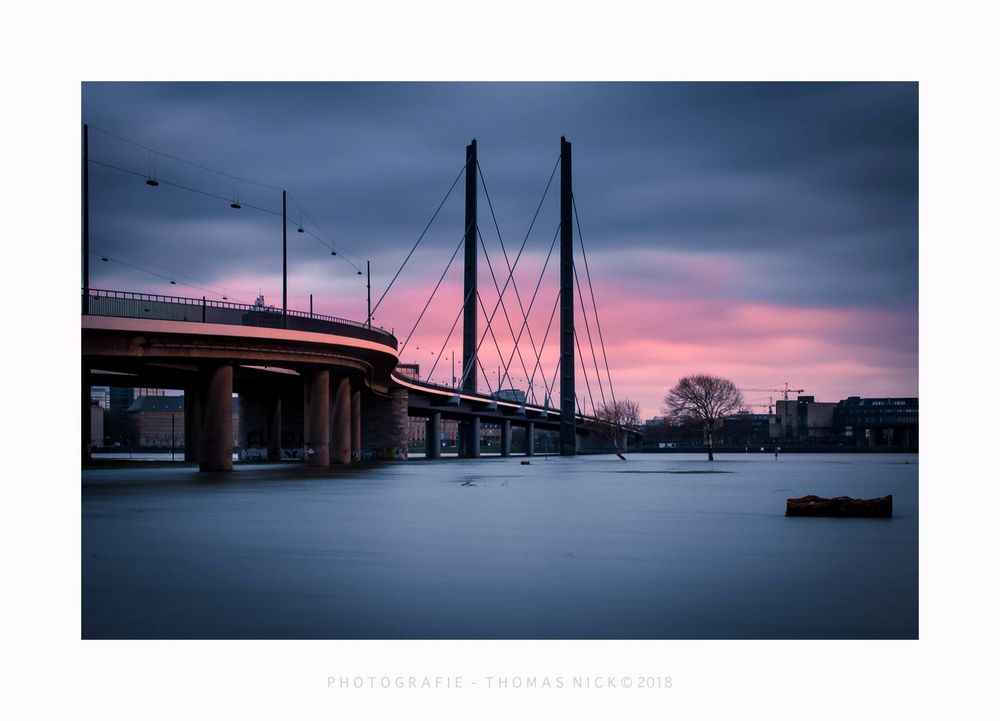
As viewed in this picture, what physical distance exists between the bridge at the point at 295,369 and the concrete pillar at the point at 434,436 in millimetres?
268

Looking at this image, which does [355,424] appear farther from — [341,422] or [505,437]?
[505,437]

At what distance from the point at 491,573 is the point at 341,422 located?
207ft

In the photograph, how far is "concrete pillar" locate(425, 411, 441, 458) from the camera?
122m

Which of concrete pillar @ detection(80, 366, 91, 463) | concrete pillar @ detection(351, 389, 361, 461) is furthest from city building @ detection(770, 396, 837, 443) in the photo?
concrete pillar @ detection(80, 366, 91, 463)

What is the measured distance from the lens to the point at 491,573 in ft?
45.6

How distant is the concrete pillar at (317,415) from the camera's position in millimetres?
64500

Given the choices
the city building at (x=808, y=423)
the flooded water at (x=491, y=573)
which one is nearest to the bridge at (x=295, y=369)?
the flooded water at (x=491, y=573)

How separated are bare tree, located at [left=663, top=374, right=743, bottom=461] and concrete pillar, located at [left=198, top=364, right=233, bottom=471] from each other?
58.9m

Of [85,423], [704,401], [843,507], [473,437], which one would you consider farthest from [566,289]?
[843,507]

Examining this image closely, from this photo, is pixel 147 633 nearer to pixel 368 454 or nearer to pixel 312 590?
pixel 312 590

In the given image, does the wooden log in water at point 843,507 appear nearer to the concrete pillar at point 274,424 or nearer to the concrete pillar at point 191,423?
the concrete pillar at point 191,423

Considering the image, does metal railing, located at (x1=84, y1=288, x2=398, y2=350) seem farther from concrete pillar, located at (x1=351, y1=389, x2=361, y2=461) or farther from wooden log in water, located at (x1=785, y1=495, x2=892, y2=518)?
wooden log in water, located at (x1=785, y1=495, x2=892, y2=518)

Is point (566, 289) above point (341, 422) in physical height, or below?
above
